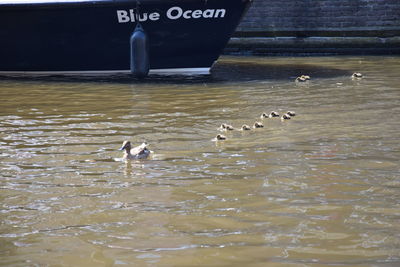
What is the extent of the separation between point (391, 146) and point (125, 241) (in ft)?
15.1

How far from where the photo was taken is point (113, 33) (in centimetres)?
1989

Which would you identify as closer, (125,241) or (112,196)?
(125,241)

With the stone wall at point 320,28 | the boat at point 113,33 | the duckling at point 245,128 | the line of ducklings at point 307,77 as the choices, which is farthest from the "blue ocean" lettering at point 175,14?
the duckling at point 245,128

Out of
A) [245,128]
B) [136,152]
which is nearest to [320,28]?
[245,128]

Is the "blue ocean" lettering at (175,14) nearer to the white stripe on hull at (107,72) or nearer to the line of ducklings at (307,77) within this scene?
the white stripe on hull at (107,72)

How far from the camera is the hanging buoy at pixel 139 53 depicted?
1878cm

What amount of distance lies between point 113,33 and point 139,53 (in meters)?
1.34

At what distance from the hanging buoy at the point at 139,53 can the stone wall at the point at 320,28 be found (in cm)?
618

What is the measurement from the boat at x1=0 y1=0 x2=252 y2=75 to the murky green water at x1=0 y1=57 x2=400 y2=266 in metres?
4.04

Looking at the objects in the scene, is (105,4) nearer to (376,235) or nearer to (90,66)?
(90,66)

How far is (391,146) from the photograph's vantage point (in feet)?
33.3

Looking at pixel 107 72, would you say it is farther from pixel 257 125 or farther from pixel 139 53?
pixel 257 125

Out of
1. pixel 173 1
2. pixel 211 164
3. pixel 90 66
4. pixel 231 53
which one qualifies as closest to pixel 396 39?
pixel 231 53

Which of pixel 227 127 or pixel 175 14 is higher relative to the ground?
pixel 175 14
